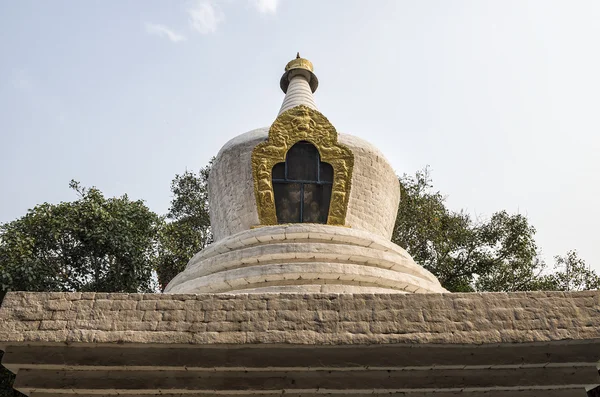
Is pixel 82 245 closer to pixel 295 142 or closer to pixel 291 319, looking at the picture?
pixel 295 142

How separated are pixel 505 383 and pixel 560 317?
70 cm

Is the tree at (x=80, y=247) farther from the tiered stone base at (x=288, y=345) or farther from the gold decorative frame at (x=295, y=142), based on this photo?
the tiered stone base at (x=288, y=345)

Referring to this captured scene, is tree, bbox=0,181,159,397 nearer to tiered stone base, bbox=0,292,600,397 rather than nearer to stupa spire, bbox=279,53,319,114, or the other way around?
stupa spire, bbox=279,53,319,114

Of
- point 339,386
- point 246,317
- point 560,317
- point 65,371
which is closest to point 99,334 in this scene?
point 65,371

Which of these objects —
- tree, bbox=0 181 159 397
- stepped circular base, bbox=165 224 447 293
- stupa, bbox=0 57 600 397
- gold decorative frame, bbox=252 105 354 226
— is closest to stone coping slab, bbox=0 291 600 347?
stupa, bbox=0 57 600 397

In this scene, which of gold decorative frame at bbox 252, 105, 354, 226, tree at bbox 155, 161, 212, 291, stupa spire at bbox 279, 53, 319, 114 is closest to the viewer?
gold decorative frame at bbox 252, 105, 354, 226

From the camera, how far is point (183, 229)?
52.7ft

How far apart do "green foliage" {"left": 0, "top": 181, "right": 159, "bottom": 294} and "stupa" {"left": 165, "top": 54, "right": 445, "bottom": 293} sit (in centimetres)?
606

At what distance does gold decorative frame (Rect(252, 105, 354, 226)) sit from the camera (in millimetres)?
7031

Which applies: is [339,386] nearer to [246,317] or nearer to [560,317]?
[246,317]

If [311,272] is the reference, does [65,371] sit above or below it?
below

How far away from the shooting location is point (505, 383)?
399 centimetres

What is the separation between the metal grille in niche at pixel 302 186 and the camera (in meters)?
7.07

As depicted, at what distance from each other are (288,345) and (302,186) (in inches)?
142
